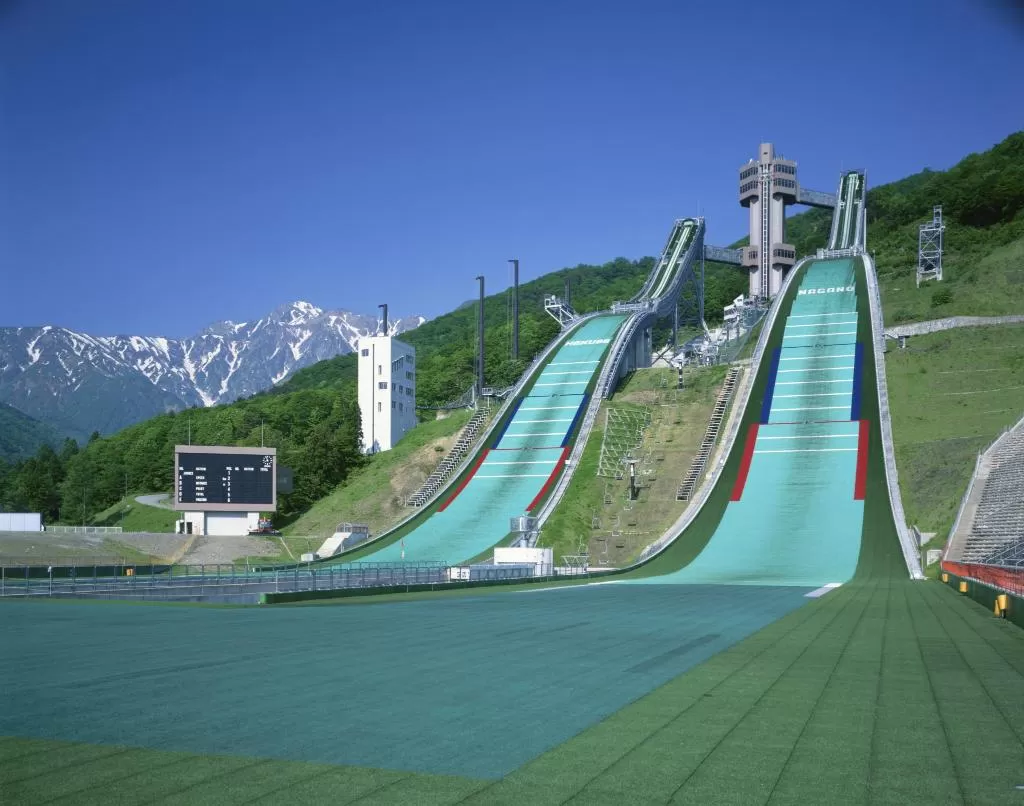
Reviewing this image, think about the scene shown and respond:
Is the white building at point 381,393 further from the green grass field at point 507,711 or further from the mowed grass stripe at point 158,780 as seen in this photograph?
the mowed grass stripe at point 158,780

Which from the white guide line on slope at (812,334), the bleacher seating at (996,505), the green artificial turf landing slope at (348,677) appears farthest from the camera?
the white guide line on slope at (812,334)

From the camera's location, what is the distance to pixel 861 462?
50.8 m

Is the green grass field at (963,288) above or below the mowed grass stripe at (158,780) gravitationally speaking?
above

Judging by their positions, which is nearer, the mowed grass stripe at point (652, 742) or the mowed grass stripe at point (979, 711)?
the mowed grass stripe at point (652, 742)

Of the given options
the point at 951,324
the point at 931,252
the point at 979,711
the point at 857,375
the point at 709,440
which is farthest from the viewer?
the point at 931,252

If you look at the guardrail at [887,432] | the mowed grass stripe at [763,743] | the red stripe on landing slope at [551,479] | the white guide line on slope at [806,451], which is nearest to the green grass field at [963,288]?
the guardrail at [887,432]

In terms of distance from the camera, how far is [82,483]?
87.1 metres

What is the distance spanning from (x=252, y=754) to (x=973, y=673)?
31.7ft

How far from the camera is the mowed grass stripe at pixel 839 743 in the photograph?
24.9 feet

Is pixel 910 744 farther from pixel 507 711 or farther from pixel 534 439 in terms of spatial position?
pixel 534 439

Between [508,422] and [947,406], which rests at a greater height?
[508,422]

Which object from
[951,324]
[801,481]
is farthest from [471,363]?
[801,481]

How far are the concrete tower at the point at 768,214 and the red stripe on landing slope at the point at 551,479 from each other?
169 feet

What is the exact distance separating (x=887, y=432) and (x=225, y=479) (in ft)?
112
